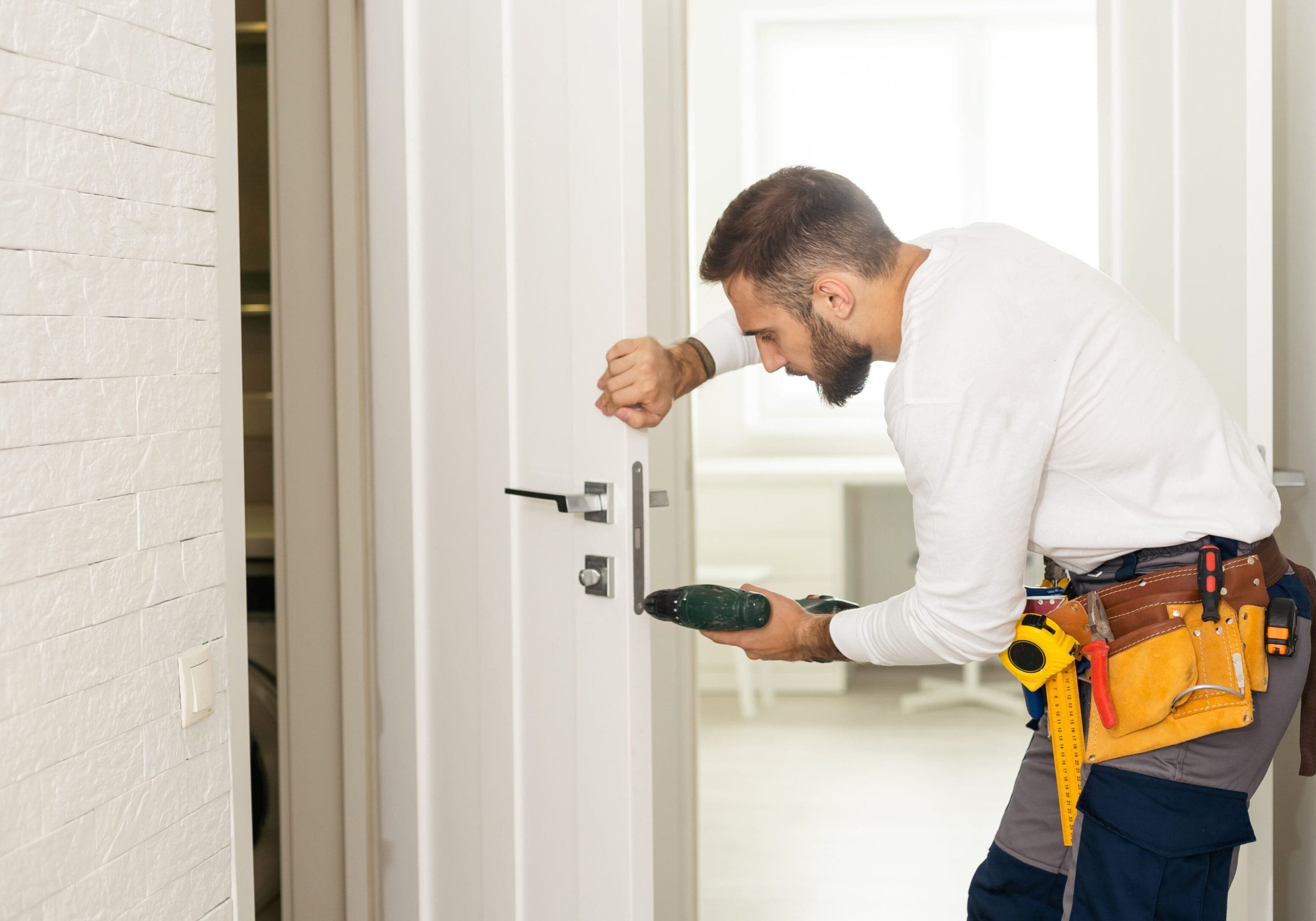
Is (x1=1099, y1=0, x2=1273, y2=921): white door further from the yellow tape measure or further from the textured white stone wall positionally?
the textured white stone wall

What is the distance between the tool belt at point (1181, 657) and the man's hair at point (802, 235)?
56 cm

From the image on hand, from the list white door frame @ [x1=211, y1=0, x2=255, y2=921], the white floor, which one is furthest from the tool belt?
the white floor

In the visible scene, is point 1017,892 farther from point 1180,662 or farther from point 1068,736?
point 1180,662

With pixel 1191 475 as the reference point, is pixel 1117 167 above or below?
above

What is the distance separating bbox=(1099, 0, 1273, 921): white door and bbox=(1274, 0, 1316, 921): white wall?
16 centimetres

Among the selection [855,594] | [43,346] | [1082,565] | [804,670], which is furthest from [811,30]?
[43,346]

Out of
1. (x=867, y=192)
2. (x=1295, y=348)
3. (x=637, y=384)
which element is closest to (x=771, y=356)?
(x=637, y=384)

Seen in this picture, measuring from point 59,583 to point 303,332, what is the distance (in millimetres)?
736

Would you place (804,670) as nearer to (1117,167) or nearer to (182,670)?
(1117,167)

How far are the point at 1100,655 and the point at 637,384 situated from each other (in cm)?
69

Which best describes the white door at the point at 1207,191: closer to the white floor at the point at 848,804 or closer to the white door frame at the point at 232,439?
the white floor at the point at 848,804

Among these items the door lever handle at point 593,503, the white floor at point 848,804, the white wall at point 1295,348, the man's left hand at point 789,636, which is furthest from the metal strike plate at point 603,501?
the white floor at point 848,804

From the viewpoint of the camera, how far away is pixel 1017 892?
155cm

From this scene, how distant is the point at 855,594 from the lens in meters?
4.78
